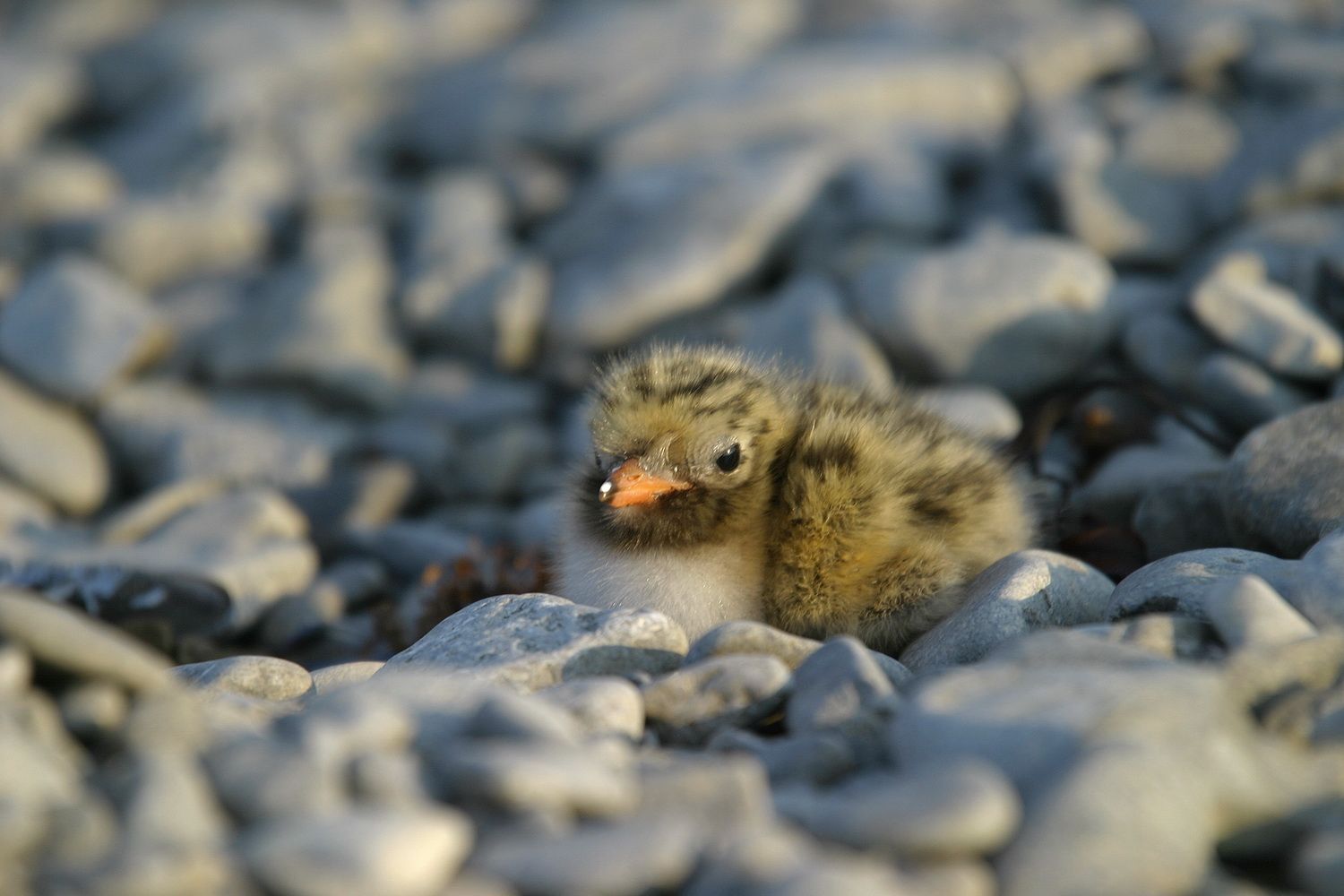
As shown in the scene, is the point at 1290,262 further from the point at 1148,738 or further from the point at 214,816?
the point at 214,816

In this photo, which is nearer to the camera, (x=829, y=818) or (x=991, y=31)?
(x=829, y=818)

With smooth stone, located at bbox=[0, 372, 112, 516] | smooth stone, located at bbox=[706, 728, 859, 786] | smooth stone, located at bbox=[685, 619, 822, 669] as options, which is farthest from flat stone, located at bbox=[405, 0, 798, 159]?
smooth stone, located at bbox=[706, 728, 859, 786]

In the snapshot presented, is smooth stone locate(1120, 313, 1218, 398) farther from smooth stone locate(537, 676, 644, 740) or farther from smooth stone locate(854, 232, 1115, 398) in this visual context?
smooth stone locate(537, 676, 644, 740)

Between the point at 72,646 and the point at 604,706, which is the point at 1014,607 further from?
the point at 72,646

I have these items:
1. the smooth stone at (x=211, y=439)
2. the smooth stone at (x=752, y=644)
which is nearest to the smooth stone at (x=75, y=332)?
the smooth stone at (x=211, y=439)

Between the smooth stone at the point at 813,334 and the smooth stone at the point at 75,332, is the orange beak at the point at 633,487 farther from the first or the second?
the smooth stone at the point at 75,332

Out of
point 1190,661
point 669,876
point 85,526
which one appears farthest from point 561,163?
point 669,876
